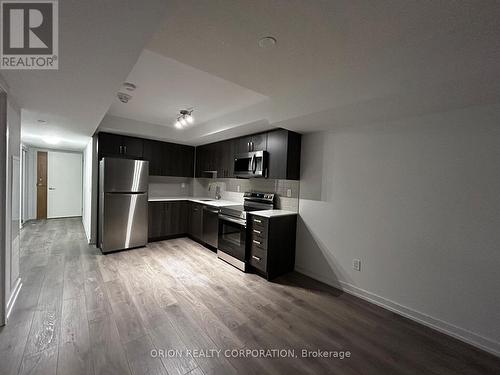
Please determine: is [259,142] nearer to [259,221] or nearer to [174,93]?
[259,221]

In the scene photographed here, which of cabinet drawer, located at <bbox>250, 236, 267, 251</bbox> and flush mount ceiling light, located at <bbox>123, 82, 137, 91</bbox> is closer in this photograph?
flush mount ceiling light, located at <bbox>123, 82, 137, 91</bbox>

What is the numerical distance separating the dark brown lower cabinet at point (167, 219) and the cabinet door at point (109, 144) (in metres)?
1.24

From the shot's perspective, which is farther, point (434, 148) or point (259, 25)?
point (434, 148)

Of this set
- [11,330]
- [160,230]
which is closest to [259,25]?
[11,330]

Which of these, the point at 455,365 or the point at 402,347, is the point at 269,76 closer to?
the point at 402,347

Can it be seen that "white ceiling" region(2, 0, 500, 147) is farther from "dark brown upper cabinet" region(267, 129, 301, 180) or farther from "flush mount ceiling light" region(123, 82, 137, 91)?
"dark brown upper cabinet" region(267, 129, 301, 180)

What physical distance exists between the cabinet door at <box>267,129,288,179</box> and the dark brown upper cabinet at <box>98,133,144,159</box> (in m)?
2.91

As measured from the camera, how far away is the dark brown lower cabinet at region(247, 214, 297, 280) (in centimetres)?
297

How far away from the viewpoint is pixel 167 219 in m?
4.72

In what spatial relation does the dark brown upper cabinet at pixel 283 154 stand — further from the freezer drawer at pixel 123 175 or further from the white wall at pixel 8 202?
the white wall at pixel 8 202

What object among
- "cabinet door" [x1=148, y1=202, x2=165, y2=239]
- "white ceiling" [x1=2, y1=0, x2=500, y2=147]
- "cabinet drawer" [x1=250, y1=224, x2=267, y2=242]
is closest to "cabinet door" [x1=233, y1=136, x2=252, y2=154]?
"white ceiling" [x1=2, y1=0, x2=500, y2=147]

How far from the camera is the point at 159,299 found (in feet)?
7.98

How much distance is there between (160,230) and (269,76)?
12.6ft

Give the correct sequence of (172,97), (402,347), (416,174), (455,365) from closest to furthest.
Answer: (455,365) → (402,347) → (416,174) → (172,97)
